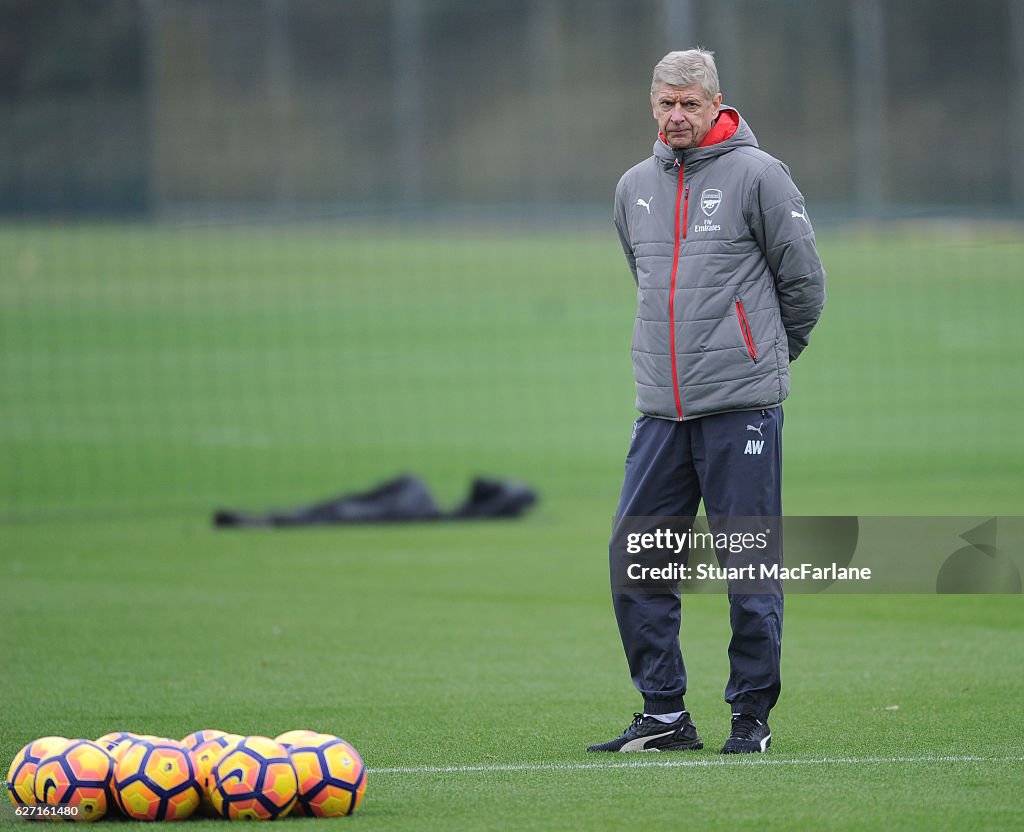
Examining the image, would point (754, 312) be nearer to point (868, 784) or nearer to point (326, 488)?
point (868, 784)

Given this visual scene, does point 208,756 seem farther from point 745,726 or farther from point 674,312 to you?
point 674,312

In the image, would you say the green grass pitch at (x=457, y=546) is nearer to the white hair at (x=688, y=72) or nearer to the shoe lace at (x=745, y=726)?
the shoe lace at (x=745, y=726)

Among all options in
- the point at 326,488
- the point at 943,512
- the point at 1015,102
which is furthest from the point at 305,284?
the point at 943,512

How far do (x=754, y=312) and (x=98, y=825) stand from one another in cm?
265

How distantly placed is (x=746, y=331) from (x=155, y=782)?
7.89ft

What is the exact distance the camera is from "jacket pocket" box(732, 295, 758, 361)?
645 centimetres

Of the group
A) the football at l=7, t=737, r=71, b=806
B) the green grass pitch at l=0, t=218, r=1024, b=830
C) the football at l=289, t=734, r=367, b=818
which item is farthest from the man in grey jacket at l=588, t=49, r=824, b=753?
the football at l=7, t=737, r=71, b=806

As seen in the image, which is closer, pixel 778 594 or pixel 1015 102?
pixel 778 594

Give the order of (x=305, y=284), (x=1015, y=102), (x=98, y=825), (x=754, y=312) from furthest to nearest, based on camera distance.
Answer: (x=305, y=284) → (x=1015, y=102) → (x=754, y=312) → (x=98, y=825)

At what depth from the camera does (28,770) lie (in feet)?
18.4

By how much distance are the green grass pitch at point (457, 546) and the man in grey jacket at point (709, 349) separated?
316mm

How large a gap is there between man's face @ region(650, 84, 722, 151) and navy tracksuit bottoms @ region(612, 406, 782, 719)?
0.93 metres

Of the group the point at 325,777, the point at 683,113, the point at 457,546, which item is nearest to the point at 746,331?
the point at 683,113

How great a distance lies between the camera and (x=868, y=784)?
238 inches
